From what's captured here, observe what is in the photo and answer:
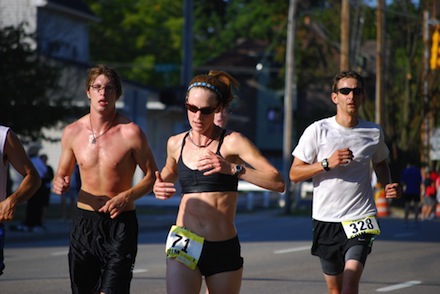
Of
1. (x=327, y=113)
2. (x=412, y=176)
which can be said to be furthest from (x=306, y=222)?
(x=327, y=113)

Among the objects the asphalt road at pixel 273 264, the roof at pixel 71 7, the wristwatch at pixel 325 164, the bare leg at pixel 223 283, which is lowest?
the asphalt road at pixel 273 264

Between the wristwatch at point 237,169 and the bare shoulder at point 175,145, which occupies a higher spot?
the bare shoulder at point 175,145

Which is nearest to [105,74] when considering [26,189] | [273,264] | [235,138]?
[26,189]

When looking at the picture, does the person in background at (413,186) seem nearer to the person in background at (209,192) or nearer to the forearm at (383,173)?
the forearm at (383,173)

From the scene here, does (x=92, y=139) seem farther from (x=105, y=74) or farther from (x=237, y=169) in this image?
(x=237, y=169)

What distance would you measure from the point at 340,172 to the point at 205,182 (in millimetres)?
1944

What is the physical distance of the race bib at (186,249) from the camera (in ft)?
21.1

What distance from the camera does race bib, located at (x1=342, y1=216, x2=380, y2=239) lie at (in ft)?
26.2

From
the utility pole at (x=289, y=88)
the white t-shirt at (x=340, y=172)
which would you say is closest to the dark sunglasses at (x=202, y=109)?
the white t-shirt at (x=340, y=172)

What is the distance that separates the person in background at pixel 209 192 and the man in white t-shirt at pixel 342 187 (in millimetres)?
1440

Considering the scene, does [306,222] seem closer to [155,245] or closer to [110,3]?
[155,245]

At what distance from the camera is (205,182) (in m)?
6.54

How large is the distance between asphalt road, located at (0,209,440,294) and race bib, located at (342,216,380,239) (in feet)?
13.1

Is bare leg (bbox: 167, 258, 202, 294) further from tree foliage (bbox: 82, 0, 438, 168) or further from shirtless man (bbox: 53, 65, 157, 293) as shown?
tree foliage (bbox: 82, 0, 438, 168)
